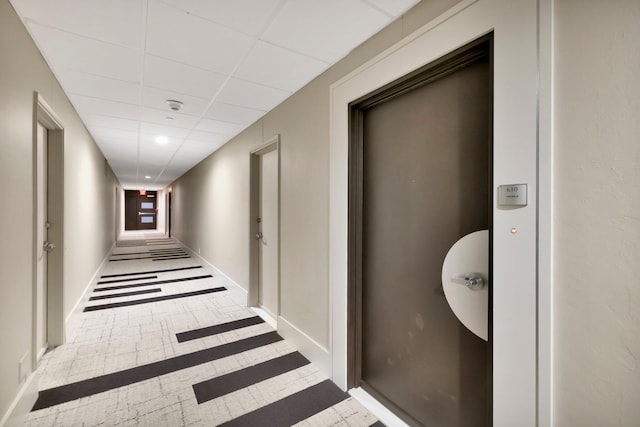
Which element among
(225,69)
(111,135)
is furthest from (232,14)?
(111,135)

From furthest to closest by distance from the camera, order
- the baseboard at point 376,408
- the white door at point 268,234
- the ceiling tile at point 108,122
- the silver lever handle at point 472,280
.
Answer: the ceiling tile at point 108,122, the white door at point 268,234, the baseboard at point 376,408, the silver lever handle at point 472,280

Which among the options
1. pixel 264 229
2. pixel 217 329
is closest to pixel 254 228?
pixel 264 229

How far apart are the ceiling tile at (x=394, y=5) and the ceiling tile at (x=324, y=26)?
0.04m

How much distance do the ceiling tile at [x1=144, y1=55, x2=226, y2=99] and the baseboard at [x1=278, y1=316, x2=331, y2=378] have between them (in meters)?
2.50

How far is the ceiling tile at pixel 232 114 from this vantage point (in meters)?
3.16

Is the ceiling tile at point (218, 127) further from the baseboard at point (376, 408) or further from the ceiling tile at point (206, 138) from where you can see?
the baseboard at point (376, 408)

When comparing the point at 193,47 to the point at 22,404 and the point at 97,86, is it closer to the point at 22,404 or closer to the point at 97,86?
the point at 97,86

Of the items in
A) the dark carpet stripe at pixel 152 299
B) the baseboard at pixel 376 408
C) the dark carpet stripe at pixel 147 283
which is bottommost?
the baseboard at pixel 376 408

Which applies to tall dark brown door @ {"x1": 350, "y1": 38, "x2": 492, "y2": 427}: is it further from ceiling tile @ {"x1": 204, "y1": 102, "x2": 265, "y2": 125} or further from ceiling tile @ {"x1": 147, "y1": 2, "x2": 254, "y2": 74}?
ceiling tile @ {"x1": 204, "y1": 102, "x2": 265, "y2": 125}

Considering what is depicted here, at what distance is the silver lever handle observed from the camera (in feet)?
4.42

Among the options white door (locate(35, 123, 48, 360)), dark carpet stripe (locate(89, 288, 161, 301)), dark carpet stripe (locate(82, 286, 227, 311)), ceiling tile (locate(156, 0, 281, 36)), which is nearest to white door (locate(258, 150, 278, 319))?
dark carpet stripe (locate(82, 286, 227, 311))

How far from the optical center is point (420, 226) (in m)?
1.70

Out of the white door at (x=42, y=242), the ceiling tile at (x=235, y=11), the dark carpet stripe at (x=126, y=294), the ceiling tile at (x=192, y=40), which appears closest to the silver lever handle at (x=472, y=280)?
the ceiling tile at (x=235, y=11)

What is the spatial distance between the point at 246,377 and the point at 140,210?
17138mm
